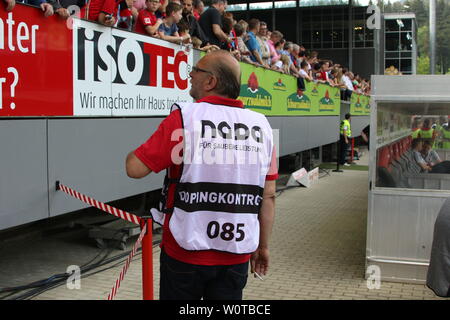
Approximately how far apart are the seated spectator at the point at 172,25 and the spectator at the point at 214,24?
131 centimetres

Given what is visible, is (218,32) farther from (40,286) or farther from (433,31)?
(40,286)

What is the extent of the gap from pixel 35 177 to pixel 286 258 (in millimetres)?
3521

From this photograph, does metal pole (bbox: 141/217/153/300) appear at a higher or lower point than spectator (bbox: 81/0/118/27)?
lower

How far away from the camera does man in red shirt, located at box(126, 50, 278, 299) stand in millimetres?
Answer: 2623

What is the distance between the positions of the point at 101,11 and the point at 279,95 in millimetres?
7144

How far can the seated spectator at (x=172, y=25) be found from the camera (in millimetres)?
7915

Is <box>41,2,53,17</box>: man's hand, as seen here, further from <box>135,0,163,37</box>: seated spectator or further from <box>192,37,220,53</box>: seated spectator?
<box>192,37,220,53</box>: seated spectator

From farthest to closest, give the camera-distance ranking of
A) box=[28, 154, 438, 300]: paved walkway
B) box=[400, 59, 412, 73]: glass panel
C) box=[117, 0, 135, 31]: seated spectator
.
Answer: box=[400, 59, 412, 73]: glass panel
box=[117, 0, 135, 31]: seated spectator
box=[28, 154, 438, 300]: paved walkway

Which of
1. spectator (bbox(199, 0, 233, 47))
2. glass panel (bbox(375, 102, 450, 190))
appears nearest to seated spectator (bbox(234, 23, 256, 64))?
spectator (bbox(199, 0, 233, 47))

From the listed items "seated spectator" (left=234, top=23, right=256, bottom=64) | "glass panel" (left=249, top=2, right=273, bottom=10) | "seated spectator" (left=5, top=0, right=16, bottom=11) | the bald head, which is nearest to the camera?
the bald head

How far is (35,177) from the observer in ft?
17.6


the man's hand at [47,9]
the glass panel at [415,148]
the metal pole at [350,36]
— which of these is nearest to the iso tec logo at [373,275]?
the glass panel at [415,148]

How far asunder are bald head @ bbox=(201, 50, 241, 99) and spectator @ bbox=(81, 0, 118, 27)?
151 inches

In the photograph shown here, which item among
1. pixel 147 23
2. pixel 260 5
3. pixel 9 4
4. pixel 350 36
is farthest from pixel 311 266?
pixel 260 5
